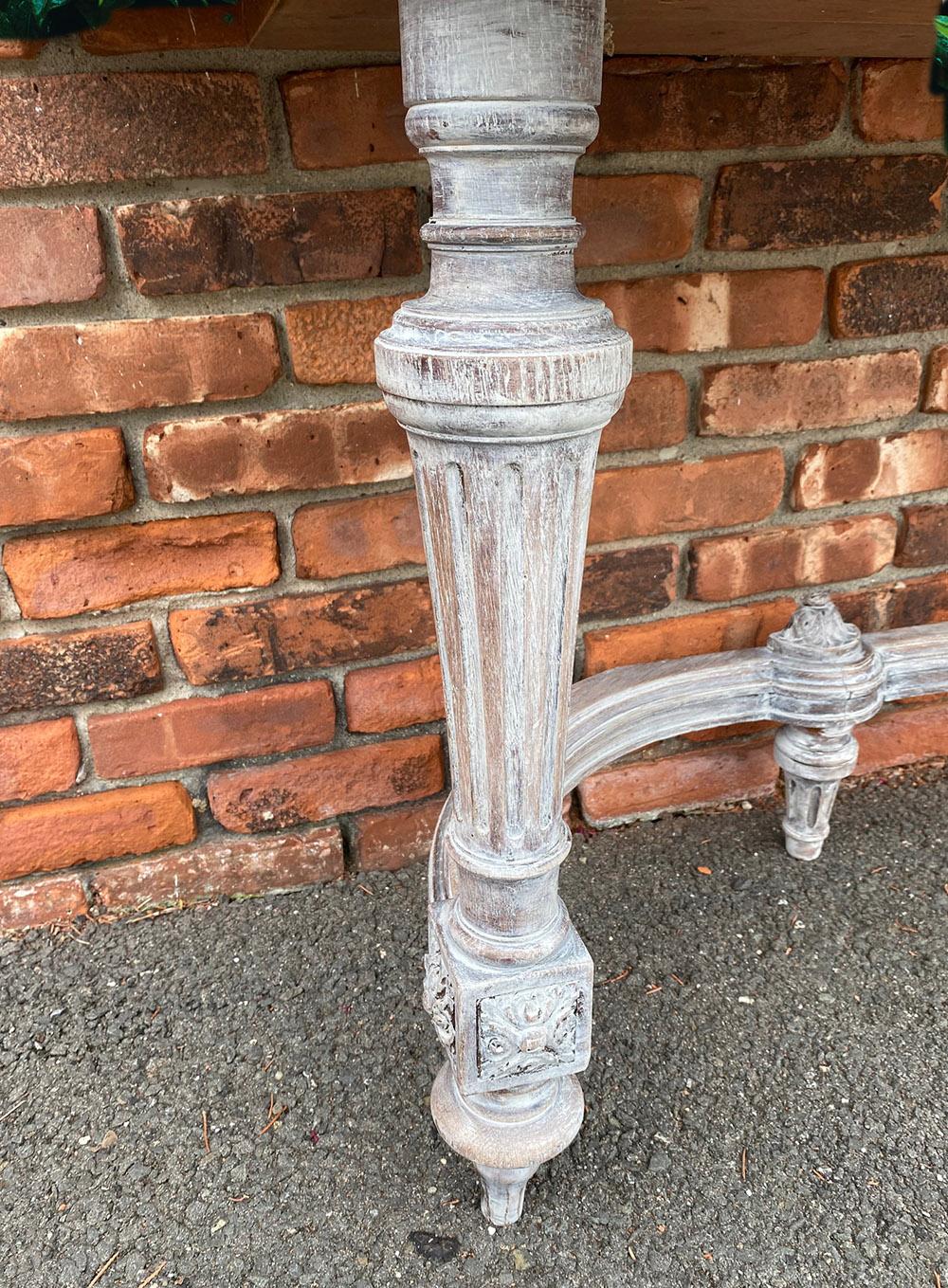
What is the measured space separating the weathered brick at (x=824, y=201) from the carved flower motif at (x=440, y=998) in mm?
666

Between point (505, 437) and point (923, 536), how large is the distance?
78 centimetres

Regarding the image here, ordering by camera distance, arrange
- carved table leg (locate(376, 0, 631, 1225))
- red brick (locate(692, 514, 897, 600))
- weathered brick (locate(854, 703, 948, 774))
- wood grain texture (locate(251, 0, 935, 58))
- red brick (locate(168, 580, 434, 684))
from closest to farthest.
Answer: carved table leg (locate(376, 0, 631, 1225)) → wood grain texture (locate(251, 0, 935, 58)) → red brick (locate(168, 580, 434, 684)) → red brick (locate(692, 514, 897, 600)) → weathered brick (locate(854, 703, 948, 774))

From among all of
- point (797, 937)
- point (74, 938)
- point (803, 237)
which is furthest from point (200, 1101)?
point (803, 237)

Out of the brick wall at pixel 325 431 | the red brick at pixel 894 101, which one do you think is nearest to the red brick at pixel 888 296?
the brick wall at pixel 325 431

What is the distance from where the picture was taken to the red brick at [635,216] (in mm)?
856

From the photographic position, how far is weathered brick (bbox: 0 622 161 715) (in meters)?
0.89

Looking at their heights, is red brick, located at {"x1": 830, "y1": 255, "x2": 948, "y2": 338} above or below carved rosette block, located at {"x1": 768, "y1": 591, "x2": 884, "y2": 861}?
above

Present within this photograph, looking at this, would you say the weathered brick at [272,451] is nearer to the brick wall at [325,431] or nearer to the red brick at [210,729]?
the brick wall at [325,431]

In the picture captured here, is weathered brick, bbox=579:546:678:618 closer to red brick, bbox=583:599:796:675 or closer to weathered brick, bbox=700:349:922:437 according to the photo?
red brick, bbox=583:599:796:675

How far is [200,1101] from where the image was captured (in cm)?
82

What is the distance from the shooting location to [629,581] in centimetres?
102

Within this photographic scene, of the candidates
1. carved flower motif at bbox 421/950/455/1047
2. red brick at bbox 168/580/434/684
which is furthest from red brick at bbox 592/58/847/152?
carved flower motif at bbox 421/950/455/1047

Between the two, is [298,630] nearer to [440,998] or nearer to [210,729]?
[210,729]

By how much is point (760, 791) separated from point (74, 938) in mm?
752
